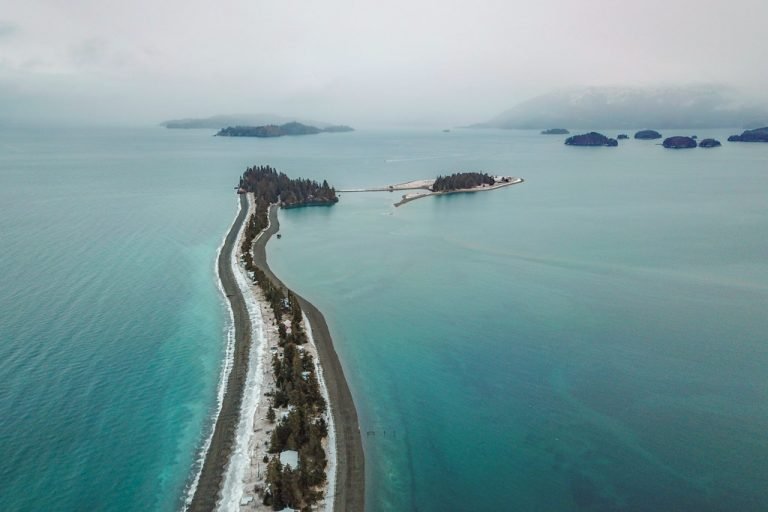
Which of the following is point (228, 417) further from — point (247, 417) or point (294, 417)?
point (294, 417)

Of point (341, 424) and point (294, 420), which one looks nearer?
point (294, 420)

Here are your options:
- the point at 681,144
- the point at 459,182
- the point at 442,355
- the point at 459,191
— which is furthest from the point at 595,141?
the point at 442,355

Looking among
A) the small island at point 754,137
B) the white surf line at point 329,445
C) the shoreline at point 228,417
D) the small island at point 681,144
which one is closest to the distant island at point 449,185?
the shoreline at point 228,417

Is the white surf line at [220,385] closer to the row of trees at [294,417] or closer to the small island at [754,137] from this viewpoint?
the row of trees at [294,417]

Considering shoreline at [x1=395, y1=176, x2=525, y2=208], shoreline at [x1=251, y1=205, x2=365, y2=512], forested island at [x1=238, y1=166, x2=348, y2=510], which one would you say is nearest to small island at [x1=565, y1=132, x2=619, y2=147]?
shoreline at [x1=395, y1=176, x2=525, y2=208]

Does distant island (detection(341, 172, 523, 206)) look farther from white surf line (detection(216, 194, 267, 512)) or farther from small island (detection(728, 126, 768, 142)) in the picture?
small island (detection(728, 126, 768, 142))

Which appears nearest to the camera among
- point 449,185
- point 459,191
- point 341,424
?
point 341,424

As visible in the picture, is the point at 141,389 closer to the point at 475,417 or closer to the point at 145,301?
the point at 145,301
